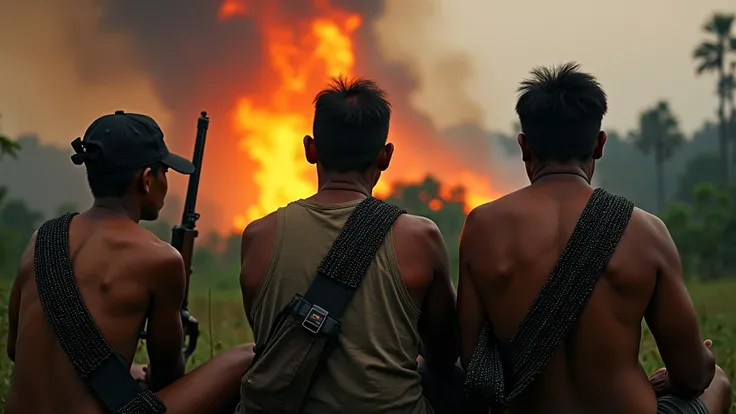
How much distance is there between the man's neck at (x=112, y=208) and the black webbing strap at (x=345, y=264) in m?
0.95

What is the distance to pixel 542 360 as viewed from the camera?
3.87m

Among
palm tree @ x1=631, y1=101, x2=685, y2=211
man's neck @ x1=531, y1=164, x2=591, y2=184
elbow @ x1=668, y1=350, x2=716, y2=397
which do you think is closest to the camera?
elbow @ x1=668, y1=350, x2=716, y2=397

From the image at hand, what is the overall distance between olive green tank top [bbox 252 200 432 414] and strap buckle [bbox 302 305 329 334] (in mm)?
114

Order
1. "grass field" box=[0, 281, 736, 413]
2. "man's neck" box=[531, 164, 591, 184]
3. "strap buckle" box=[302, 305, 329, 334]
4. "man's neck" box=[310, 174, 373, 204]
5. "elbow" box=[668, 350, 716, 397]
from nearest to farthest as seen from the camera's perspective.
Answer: "strap buckle" box=[302, 305, 329, 334] < "elbow" box=[668, 350, 716, 397] < "man's neck" box=[531, 164, 591, 184] < "man's neck" box=[310, 174, 373, 204] < "grass field" box=[0, 281, 736, 413]

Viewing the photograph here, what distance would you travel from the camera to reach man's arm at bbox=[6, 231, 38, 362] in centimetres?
421

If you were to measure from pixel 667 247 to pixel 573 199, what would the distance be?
1.39 feet

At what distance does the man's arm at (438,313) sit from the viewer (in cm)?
413

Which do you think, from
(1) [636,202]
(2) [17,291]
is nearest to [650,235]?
(2) [17,291]

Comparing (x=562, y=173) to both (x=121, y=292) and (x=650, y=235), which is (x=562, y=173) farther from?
(x=121, y=292)

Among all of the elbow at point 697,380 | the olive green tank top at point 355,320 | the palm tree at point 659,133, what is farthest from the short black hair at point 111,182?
the palm tree at point 659,133

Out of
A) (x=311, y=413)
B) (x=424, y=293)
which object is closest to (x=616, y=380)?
(x=424, y=293)

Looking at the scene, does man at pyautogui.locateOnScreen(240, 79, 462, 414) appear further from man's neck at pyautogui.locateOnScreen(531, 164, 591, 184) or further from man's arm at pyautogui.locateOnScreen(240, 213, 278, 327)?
man's neck at pyautogui.locateOnScreen(531, 164, 591, 184)

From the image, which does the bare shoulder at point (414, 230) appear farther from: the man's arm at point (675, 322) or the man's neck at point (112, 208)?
the man's neck at point (112, 208)

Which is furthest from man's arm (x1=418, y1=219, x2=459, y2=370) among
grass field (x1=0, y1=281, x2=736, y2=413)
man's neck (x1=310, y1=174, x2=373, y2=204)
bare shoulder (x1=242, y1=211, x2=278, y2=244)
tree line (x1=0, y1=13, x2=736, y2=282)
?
tree line (x1=0, y1=13, x2=736, y2=282)
